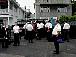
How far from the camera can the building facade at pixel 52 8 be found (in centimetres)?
6662

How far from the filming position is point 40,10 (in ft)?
219

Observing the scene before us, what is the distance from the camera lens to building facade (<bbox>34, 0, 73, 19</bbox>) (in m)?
66.6

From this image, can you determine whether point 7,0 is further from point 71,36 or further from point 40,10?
point 71,36

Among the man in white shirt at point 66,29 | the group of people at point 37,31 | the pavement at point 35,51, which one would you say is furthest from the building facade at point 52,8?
the pavement at point 35,51

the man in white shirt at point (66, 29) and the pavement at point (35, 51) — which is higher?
the man in white shirt at point (66, 29)

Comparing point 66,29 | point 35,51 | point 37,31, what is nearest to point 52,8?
point 37,31

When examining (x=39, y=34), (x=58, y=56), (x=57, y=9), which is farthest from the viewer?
(x=57, y=9)

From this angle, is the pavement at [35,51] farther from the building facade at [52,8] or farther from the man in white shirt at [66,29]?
the building facade at [52,8]

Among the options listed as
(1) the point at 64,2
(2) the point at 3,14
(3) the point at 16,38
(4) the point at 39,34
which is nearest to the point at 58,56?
(3) the point at 16,38

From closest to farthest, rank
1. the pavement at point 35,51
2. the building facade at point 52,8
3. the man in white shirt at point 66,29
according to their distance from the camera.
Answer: the pavement at point 35,51, the man in white shirt at point 66,29, the building facade at point 52,8

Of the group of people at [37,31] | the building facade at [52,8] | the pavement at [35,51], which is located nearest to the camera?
the pavement at [35,51]

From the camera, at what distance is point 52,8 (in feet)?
223

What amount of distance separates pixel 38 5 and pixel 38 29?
38.4m

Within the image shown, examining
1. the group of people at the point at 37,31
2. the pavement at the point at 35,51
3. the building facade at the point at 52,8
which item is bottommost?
the pavement at the point at 35,51
